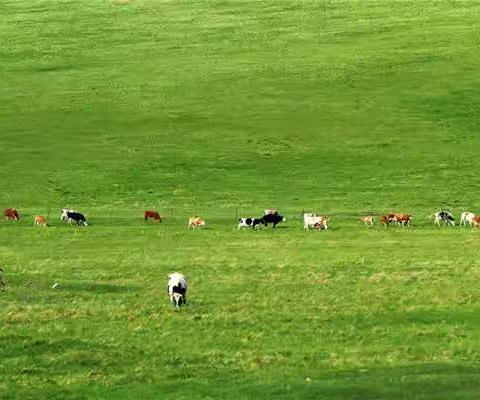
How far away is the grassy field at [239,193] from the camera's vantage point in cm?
2403

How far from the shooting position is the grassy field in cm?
2403

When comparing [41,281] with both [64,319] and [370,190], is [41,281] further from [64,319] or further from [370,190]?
[370,190]

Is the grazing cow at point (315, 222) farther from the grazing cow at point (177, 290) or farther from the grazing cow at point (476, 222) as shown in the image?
the grazing cow at point (177, 290)

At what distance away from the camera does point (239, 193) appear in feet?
203

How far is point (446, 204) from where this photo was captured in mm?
58312

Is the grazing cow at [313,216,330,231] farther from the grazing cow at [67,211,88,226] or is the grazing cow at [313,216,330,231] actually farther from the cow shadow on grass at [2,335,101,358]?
the cow shadow on grass at [2,335,101,358]

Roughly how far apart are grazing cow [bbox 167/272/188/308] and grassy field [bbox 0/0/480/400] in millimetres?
429

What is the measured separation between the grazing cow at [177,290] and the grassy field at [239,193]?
43 centimetres

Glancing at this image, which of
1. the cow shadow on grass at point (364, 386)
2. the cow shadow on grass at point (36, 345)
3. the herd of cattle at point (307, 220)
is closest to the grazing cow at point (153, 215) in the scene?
the herd of cattle at point (307, 220)

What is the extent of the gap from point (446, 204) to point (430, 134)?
17188 millimetres

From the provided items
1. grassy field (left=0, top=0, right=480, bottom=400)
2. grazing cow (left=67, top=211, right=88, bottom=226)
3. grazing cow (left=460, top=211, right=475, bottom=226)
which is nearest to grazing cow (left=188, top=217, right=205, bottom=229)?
grassy field (left=0, top=0, right=480, bottom=400)

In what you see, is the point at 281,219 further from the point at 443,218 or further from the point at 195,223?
the point at 443,218

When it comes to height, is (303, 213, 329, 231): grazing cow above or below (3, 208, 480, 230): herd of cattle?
below

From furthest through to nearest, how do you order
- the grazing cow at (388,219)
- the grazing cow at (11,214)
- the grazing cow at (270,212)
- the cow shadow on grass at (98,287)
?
the grazing cow at (11,214) < the grazing cow at (270,212) < the grazing cow at (388,219) < the cow shadow on grass at (98,287)
